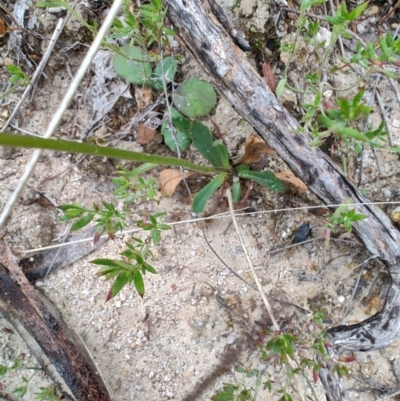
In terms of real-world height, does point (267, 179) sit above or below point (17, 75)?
below

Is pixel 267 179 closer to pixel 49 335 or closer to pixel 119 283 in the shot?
pixel 119 283

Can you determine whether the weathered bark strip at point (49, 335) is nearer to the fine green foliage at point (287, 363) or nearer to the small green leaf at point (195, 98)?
the fine green foliage at point (287, 363)

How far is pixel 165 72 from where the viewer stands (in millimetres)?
2580

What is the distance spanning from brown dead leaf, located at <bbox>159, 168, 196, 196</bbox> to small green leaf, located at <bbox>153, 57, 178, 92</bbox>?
489 millimetres

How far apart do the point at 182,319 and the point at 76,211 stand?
0.91 meters

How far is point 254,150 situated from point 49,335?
1426mm

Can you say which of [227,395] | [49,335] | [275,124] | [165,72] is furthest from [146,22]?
[227,395]

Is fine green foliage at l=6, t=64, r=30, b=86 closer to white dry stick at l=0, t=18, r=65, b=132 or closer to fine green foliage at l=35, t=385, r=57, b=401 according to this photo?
white dry stick at l=0, t=18, r=65, b=132

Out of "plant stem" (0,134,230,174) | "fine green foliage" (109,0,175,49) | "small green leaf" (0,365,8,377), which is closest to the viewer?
"plant stem" (0,134,230,174)

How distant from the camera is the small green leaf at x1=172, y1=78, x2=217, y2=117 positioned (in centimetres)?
255

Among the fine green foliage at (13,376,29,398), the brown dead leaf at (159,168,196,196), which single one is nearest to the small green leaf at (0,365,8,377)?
the fine green foliage at (13,376,29,398)

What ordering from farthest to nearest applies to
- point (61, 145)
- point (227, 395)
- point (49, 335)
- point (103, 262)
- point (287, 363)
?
1. point (49, 335)
2. point (227, 395)
3. point (287, 363)
4. point (103, 262)
5. point (61, 145)

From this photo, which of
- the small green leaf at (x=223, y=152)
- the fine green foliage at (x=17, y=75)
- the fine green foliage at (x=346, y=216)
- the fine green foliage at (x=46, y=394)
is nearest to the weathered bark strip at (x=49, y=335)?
the fine green foliage at (x=46, y=394)

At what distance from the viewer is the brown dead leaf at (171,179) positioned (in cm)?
252
